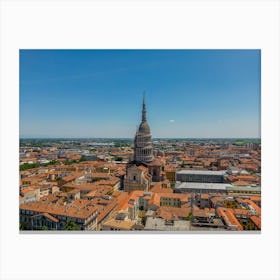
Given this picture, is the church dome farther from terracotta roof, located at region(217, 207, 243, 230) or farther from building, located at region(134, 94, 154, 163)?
terracotta roof, located at region(217, 207, 243, 230)

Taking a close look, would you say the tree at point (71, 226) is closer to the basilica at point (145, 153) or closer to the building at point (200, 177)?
the basilica at point (145, 153)

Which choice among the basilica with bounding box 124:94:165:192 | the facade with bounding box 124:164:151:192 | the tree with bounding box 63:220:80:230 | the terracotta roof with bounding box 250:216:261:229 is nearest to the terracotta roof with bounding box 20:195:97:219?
the tree with bounding box 63:220:80:230

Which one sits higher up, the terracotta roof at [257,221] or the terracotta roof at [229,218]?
the terracotta roof at [257,221]

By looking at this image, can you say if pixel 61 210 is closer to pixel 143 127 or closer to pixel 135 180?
pixel 135 180

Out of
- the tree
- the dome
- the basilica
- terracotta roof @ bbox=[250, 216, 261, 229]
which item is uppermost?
the dome

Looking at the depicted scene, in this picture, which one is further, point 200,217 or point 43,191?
point 43,191

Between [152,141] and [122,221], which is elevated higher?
[152,141]

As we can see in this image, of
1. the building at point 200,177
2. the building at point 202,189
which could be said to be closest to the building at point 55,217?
the building at point 202,189

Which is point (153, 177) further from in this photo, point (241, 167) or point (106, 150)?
point (106, 150)

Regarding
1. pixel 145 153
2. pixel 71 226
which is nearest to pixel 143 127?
pixel 145 153
